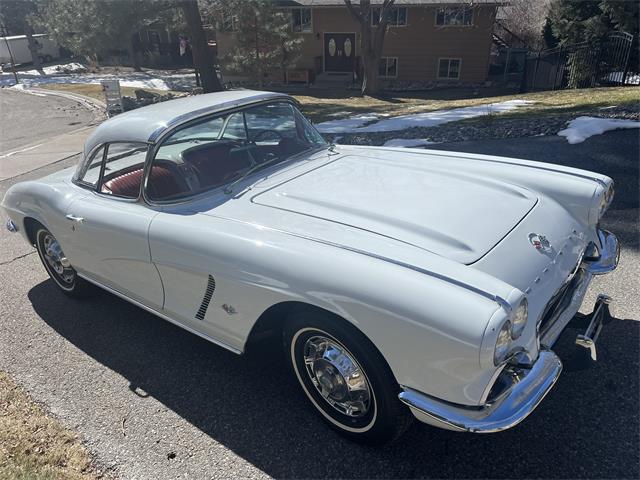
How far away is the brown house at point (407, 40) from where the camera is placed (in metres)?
23.9

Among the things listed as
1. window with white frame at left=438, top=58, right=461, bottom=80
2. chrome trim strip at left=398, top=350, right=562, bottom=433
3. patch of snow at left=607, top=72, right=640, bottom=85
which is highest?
chrome trim strip at left=398, top=350, right=562, bottom=433

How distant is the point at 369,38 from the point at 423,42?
629cm

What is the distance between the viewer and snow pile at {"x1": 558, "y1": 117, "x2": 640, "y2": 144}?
23.2ft

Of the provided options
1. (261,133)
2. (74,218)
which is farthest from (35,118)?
(261,133)

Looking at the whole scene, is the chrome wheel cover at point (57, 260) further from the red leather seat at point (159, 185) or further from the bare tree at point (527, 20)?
the bare tree at point (527, 20)

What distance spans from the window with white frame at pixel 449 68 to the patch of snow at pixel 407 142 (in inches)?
734

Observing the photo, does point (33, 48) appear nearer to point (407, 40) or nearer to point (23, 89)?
point (23, 89)

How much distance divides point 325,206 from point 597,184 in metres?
1.83

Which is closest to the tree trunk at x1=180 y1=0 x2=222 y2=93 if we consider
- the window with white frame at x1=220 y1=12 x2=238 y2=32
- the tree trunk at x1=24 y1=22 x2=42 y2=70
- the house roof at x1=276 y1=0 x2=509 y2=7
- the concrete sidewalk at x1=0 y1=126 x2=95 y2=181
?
the window with white frame at x1=220 y1=12 x2=238 y2=32

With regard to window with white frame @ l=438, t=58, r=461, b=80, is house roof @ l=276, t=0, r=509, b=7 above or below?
above

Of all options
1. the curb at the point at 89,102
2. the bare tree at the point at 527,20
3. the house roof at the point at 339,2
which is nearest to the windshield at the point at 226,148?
the curb at the point at 89,102

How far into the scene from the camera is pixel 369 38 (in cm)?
1995

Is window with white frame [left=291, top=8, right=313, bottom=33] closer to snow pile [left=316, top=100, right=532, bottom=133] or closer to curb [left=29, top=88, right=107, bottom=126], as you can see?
curb [left=29, top=88, right=107, bottom=126]

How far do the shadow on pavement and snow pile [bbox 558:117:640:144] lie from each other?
4627mm
